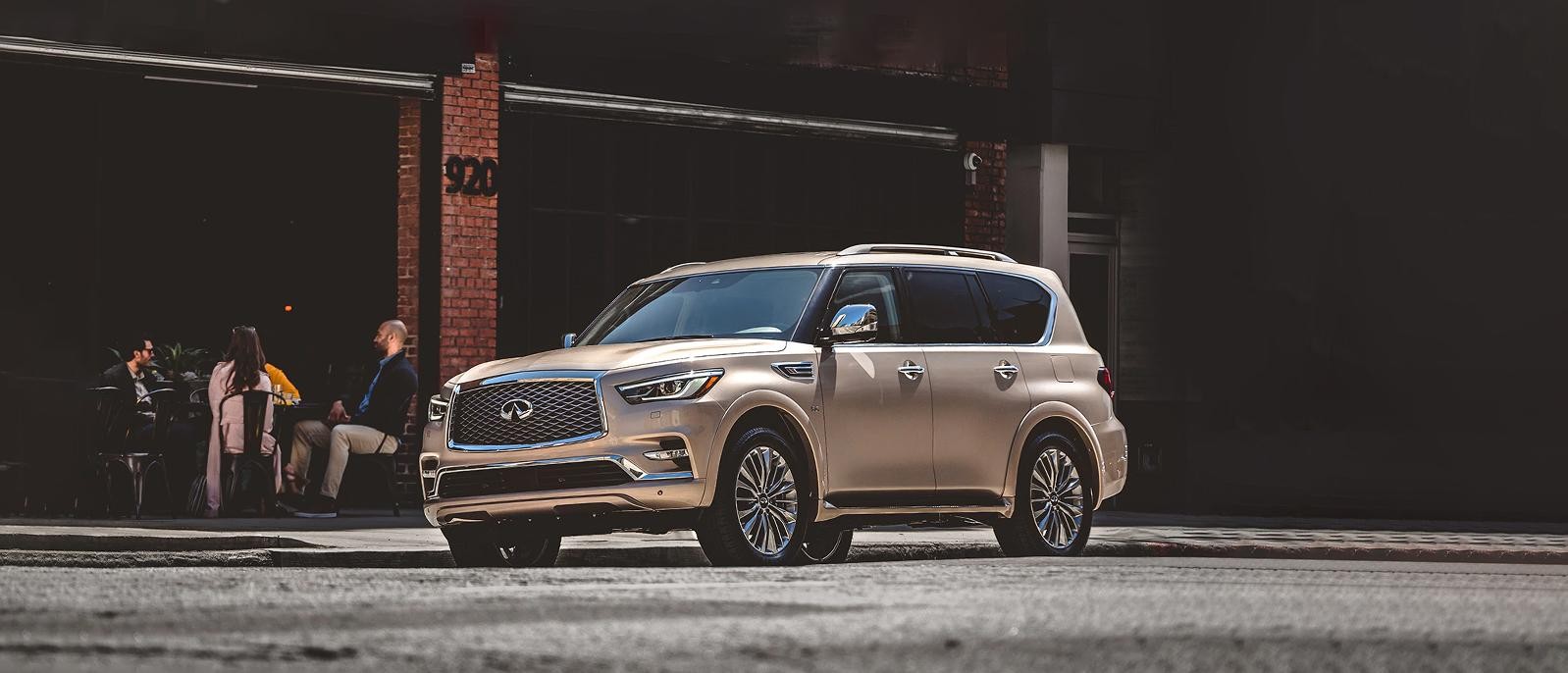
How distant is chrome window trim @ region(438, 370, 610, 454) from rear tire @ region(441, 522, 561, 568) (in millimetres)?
446

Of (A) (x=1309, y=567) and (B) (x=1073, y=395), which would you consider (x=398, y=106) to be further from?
(A) (x=1309, y=567)

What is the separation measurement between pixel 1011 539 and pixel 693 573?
3413mm

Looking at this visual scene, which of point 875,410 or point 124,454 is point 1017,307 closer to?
point 875,410

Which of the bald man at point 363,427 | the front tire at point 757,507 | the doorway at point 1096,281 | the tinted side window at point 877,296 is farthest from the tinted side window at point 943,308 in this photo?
the doorway at point 1096,281

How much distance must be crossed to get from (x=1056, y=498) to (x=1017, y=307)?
1.21 metres

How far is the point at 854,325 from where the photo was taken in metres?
12.1

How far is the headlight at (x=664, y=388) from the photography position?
11.3 m

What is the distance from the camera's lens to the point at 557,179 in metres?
19.3

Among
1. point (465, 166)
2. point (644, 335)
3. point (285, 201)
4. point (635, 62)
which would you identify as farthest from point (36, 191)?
point (644, 335)

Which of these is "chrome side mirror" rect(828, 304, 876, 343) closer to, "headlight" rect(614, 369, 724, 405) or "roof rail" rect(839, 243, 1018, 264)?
"roof rail" rect(839, 243, 1018, 264)

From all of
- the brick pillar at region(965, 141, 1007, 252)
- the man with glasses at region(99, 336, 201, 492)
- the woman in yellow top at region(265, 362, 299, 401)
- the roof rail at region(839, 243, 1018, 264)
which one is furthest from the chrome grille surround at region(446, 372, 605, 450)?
the brick pillar at region(965, 141, 1007, 252)

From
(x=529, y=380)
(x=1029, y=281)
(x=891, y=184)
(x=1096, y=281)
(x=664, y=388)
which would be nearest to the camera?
(x=664, y=388)

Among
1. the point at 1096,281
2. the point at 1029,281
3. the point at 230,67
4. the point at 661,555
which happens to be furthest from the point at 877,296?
the point at 1096,281

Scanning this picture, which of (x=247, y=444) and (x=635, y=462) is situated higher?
(x=635, y=462)
